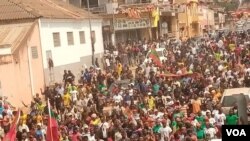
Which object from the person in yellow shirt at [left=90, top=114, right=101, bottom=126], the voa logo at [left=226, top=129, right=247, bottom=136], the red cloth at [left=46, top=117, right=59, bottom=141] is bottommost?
the person in yellow shirt at [left=90, top=114, right=101, bottom=126]

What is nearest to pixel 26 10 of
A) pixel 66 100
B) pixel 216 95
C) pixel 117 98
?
pixel 66 100

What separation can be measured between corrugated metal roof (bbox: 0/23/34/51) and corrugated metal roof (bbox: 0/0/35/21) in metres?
0.35

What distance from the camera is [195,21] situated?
64.3 m

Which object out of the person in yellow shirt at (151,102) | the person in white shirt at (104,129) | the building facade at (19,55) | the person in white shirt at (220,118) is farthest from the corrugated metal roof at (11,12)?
the person in white shirt at (220,118)

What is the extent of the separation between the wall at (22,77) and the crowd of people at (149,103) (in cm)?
94

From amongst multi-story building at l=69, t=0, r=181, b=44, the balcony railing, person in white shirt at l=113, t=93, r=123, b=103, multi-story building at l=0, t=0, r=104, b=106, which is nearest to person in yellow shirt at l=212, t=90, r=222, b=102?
person in white shirt at l=113, t=93, r=123, b=103

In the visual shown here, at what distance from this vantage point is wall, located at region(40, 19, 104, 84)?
→ 1033 inches

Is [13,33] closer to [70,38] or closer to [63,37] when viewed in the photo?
[63,37]

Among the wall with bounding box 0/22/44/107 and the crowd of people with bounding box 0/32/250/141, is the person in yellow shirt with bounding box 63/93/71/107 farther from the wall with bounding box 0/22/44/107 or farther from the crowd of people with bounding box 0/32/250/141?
the wall with bounding box 0/22/44/107

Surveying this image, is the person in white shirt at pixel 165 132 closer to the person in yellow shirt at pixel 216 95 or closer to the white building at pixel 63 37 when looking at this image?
the person in yellow shirt at pixel 216 95

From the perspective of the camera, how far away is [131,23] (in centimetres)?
4378

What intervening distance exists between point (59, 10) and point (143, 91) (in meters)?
10.5

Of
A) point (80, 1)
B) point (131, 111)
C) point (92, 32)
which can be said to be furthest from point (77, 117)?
point (80, 1)

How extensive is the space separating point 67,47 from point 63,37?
0.76m
